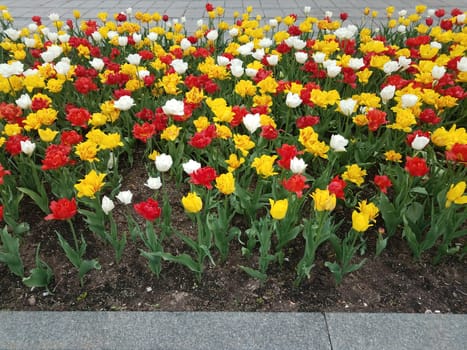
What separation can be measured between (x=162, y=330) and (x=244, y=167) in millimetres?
1036

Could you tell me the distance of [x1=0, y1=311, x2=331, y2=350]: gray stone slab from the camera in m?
1.69

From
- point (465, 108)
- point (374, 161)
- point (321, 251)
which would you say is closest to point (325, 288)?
point (321, 251)

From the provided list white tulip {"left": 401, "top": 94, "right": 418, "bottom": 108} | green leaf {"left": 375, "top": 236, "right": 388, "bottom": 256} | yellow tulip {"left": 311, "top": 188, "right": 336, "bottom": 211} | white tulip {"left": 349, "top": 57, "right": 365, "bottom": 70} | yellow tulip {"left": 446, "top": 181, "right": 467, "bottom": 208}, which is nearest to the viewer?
yellow tulip {"left": 311, "top": 188, "right": 336, "bottom": 211}

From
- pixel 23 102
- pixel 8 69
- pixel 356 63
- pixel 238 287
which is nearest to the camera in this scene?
pixel 238 287

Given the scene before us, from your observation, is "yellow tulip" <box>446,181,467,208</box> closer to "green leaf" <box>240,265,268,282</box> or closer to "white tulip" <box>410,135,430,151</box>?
"white tulip" <box>410,135,430,151</box>

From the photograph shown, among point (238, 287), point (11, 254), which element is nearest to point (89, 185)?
point (11, 254)

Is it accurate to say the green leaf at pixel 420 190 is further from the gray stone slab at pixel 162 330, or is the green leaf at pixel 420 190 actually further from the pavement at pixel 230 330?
the gray stone slab at pixel 162 330

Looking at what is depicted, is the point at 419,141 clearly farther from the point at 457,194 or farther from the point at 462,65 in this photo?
the point at 462,65

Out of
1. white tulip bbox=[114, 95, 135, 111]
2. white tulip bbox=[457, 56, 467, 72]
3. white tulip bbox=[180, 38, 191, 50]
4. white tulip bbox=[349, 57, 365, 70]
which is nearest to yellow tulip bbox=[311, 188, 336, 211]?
white tulip bbox=[114, 95, 135, 111]

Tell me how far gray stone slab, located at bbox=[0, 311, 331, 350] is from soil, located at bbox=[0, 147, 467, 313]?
10 cm

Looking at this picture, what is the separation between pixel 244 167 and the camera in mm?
2434

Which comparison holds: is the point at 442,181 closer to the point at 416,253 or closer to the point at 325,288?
the point at 416,253

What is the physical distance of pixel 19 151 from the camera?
2.20m

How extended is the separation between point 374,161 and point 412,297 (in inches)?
40.9
